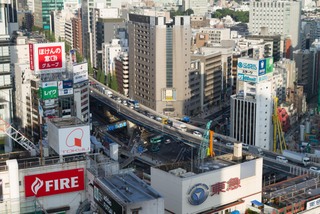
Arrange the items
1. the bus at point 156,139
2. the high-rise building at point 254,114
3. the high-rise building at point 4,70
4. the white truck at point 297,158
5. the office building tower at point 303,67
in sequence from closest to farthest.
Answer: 1. the high-rise building at point 4,70
2. the white truck at point 297,158
3. the high-rise building at point 254,114
4. the bus at point 156,139
5. the office building tower at point 303,67

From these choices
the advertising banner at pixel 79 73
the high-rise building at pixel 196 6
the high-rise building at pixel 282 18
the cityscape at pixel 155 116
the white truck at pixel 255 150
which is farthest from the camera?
the high-rise building at pixel 196 6

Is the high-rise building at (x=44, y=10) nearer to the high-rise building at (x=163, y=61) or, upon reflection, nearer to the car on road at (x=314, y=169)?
the high-rise building at (x=163, y=61)

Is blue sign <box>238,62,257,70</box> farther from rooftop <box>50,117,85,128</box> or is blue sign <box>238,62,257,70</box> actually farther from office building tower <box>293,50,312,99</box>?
rooftop <box>50,117,85,128</box>

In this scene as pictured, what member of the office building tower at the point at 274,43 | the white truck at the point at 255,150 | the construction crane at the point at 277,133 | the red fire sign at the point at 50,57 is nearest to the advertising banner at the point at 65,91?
the red fire sign at the point at 50,57

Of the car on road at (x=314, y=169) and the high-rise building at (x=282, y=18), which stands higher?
the high-rise building at (x=282, y=18)

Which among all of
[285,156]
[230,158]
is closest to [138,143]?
[285,156]

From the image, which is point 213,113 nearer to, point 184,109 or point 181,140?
point 184,109

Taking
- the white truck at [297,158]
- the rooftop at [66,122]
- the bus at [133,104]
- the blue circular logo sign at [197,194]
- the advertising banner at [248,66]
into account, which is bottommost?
the white truck at [297,158]
